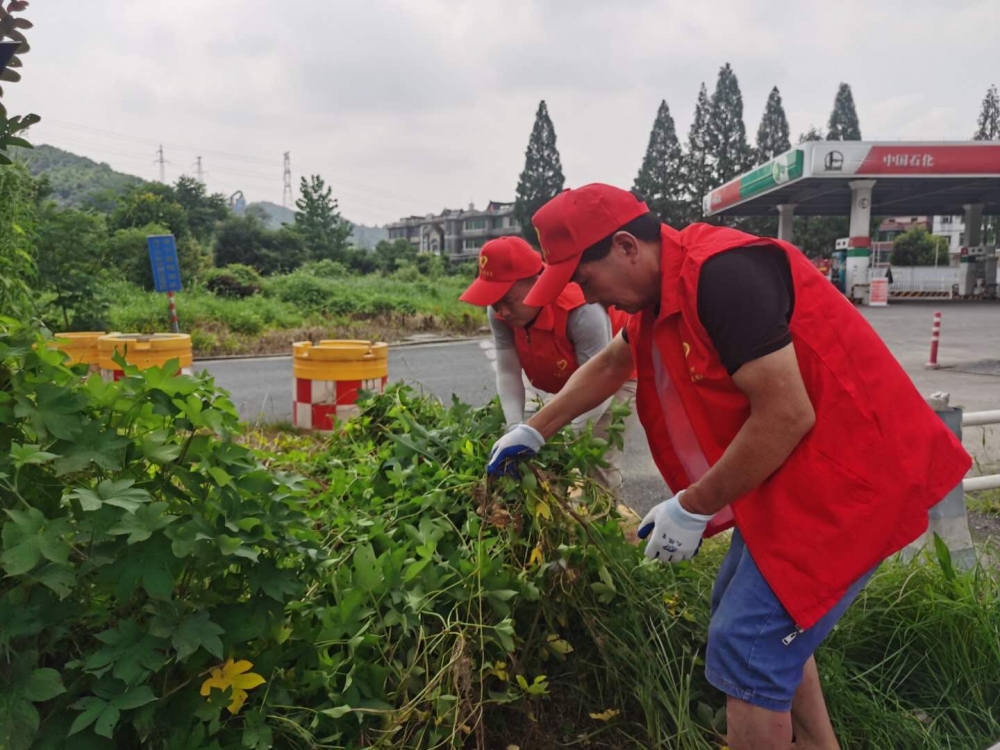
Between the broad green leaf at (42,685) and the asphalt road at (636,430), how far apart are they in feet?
8.37

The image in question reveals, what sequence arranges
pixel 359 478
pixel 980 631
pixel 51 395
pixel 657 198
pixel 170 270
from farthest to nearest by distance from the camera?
pixel 657 198 → pixel 170 270 → pixel 359 478 → pixel 980 631 → pixel 51 395

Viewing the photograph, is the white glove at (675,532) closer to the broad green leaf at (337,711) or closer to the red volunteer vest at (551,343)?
the broad green leaf at (337,711)

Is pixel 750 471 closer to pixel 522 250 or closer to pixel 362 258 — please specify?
pixel 522 250

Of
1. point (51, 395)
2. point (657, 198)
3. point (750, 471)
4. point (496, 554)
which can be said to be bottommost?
point (496, 554)

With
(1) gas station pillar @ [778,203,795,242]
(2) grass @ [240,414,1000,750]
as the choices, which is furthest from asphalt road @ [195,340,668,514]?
(1) gas station pillar @ [778,203,795,242]

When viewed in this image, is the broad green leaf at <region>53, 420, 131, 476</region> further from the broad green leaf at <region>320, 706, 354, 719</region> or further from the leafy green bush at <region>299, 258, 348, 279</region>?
the leafy green bush at <region>299, 258, 348, 279</region>

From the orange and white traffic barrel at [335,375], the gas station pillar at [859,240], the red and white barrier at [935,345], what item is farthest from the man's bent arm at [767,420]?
the gas station pillar at [859,240]

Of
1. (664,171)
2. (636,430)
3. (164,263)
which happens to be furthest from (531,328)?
(664,171)

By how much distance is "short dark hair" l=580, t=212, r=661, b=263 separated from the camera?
6.18 ft

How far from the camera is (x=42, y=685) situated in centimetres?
132

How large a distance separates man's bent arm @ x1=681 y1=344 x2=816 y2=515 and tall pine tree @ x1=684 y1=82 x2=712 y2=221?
50742 millimetres

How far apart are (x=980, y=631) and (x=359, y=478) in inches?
80.4

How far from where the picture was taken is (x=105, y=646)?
58.1 inches

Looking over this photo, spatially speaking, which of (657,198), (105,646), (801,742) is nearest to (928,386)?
(801,742)
